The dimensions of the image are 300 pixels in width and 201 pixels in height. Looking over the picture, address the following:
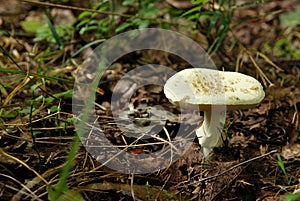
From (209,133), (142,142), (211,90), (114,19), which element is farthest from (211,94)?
(114,19)

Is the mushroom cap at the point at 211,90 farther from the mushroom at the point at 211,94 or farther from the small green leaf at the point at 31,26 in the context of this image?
the small green leaf at the point at 31,26

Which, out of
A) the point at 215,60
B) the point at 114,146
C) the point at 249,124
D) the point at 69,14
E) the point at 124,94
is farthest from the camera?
the point at 69,14

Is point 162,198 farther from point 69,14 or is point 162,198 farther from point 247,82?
point 69,14

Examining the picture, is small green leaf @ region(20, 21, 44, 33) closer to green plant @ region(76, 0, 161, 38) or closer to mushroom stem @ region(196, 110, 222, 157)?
green plant @ region(76, 0, 161, 38)

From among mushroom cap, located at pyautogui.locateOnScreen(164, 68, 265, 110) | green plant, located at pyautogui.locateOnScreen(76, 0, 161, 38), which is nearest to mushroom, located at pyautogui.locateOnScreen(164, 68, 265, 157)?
mushroom cap, located at pyautogui.locateOnScreen(164, 68, 265, 110)

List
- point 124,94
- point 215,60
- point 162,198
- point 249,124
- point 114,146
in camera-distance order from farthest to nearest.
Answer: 1. point 215,60
2. point 124,94
3. point 249,124
4. point 114,146
5. point 162,198

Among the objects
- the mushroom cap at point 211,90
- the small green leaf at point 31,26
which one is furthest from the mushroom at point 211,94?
the small green leaf at point 31,26

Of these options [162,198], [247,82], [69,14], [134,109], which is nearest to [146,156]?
[162,198]
